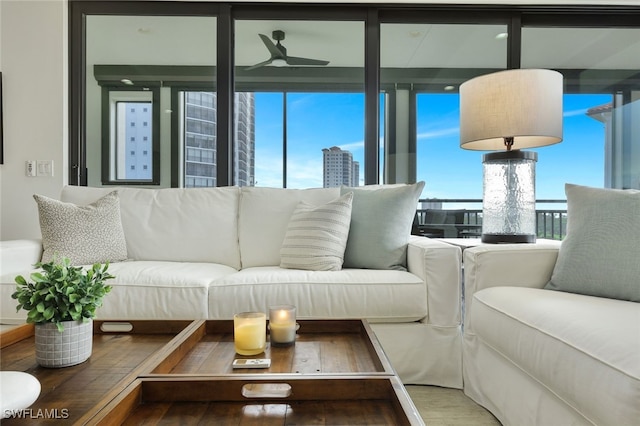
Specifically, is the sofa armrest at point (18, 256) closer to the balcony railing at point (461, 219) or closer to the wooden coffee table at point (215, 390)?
the wooden coffee table at point (215, 390)

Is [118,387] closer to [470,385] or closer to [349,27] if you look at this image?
[470,385]

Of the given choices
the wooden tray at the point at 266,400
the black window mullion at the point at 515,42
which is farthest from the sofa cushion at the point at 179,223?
the black window mullion at the point at 515,42

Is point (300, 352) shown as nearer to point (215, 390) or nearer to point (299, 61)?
point (215, 390)

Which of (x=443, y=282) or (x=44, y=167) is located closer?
(x=443, y=282)

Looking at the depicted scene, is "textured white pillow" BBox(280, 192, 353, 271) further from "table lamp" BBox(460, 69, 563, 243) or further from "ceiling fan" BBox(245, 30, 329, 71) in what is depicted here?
"ceiling fan" BBox(245, 30, 329, 71)

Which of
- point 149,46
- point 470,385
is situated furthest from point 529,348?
point 149,46

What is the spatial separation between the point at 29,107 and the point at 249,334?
9.58ft

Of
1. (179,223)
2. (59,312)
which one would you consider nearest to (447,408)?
(59,312)

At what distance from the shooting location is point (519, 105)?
2041 millimetres

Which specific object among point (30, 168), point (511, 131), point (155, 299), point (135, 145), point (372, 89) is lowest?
point (155, 299)

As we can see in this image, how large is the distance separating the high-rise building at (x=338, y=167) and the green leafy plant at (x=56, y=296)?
3649mm

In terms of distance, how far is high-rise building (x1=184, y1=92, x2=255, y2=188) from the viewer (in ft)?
14.3

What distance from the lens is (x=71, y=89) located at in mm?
3070

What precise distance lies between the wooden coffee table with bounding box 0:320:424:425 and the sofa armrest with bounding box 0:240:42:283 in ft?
3.76
